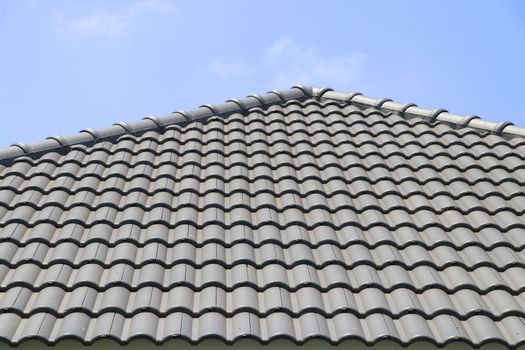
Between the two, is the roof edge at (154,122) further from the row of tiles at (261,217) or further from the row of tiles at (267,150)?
the row of tiles at (261,217)

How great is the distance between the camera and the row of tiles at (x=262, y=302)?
4594mm

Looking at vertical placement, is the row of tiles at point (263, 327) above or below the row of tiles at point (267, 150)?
below

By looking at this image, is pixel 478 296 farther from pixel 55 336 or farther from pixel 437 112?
pixel 437 112

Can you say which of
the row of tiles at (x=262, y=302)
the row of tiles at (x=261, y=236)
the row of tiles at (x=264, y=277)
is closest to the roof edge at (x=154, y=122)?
the row of tiles at (x=261, y=236)

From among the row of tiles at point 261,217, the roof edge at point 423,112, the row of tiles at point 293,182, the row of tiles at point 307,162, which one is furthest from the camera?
the roof edge at point 423,112

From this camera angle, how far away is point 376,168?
7.00m

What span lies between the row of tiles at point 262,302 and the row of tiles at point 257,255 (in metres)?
0.36

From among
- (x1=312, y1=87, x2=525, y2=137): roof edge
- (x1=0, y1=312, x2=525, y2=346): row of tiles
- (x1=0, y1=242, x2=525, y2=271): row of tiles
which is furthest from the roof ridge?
(x1=0, y1=312, x2=525, y2=346): row of tiles

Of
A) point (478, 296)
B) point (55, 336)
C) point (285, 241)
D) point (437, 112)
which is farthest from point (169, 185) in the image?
point (437, 112)

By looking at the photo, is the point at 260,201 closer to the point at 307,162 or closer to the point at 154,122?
the point at 307,162

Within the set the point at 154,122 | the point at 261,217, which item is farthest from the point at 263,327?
the point at 154,122

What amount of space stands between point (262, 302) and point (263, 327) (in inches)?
11.7

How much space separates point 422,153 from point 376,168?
70 cm

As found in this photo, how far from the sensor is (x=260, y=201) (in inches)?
243
